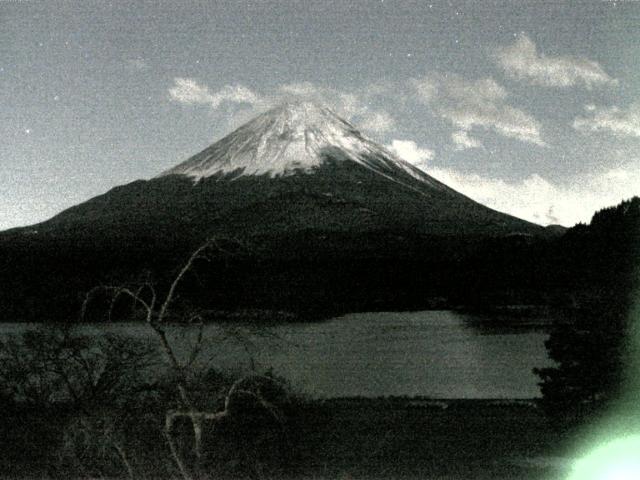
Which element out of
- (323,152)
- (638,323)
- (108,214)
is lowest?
(638,323)

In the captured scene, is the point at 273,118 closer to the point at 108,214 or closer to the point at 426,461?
the point at 108,214

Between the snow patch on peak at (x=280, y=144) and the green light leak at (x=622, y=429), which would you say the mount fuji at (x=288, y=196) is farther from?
the green light leak at (x=622, y=429)

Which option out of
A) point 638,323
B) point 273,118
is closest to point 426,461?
point 638,323

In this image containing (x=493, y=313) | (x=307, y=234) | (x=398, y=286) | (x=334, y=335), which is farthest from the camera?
(x=307, y=234)

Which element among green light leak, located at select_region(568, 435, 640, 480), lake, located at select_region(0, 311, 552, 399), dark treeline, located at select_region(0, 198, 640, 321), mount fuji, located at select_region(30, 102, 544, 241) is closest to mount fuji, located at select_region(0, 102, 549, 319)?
dark treeline, located at select_region(0, 198, 640, 321)

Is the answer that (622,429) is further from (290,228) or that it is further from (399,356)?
(290,228)

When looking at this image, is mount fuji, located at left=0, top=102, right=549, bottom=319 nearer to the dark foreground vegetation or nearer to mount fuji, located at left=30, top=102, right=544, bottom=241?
mount fuji, located at left=30, top=102, right=544, bottom=241

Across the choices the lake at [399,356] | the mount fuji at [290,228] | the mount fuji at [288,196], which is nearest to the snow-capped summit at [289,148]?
the mount fuji at [288,196]
